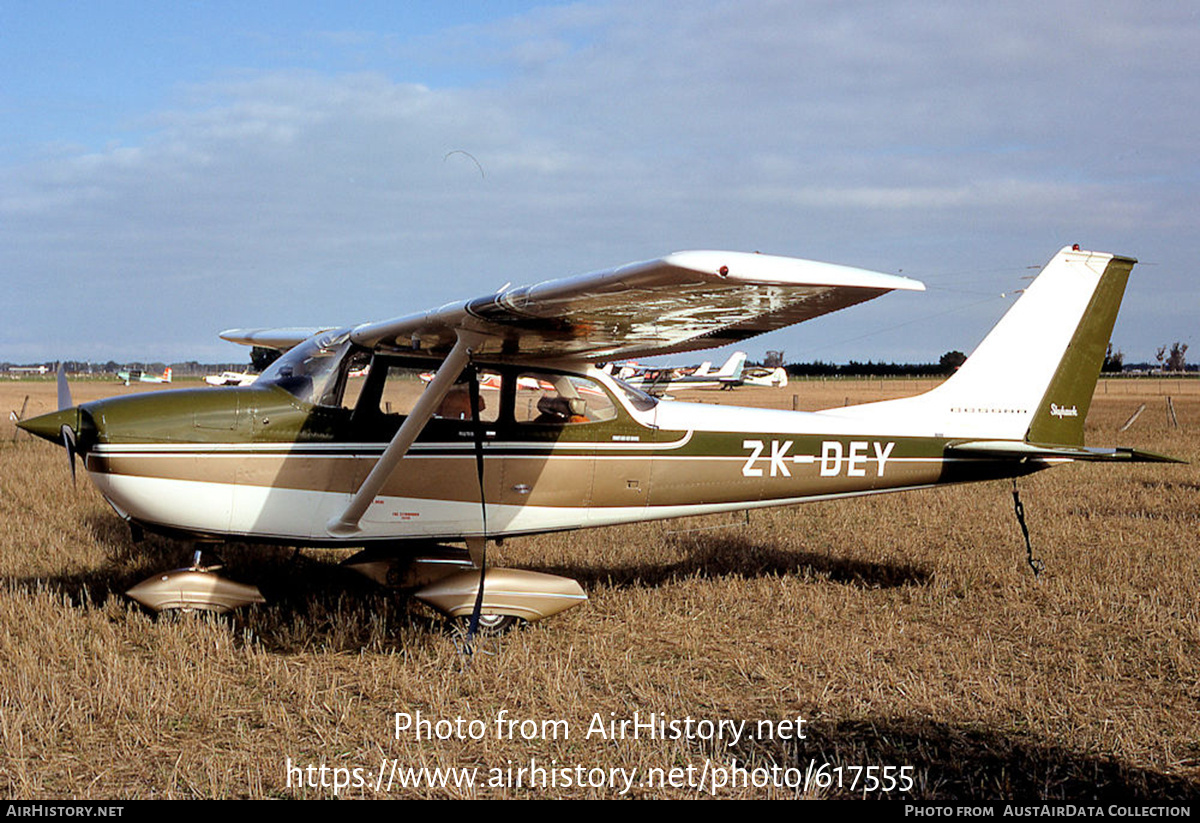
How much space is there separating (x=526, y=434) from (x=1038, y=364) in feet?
15.0

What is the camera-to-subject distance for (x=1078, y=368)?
7.97 m

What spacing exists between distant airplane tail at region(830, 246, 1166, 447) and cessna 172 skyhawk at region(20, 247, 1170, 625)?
0.02 meters

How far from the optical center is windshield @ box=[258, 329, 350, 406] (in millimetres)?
6316

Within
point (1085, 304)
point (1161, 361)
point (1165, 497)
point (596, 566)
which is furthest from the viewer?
point (1161, 361)

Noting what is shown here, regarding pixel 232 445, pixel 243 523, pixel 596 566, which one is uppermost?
pixel 232 445

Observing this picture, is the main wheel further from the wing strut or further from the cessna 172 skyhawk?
the wing strut

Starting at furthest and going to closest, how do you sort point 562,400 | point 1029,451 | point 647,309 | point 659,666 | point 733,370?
point 733,370, point 1029,451, point 562,400, point 659,666, point 647,309

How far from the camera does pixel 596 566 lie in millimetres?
8547

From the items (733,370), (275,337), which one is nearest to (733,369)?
(733,370)

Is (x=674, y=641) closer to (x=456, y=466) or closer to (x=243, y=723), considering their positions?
(x=456, y=466)

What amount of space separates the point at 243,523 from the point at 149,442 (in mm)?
795

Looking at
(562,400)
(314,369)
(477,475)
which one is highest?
(314,369)

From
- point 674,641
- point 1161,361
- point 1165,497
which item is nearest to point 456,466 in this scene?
point 674,641

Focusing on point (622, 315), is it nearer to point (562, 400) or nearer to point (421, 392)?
point (562, 400)
